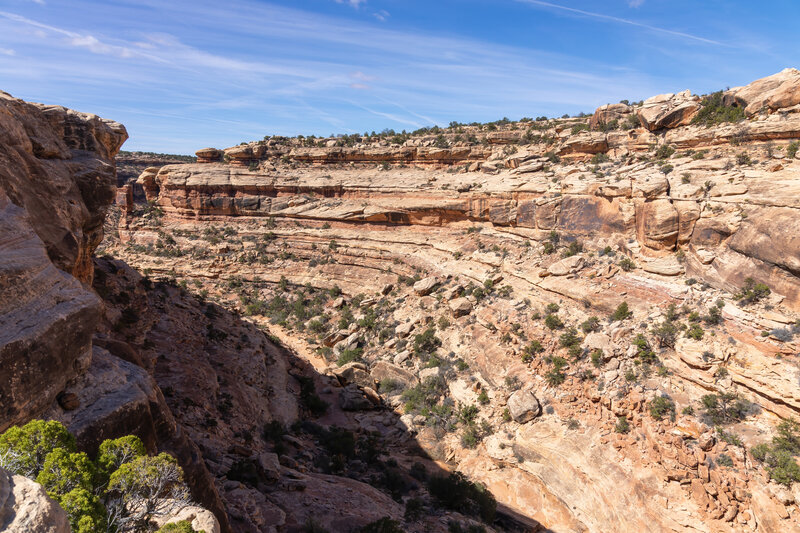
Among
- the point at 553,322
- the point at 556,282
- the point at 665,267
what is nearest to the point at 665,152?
the point at 665,267

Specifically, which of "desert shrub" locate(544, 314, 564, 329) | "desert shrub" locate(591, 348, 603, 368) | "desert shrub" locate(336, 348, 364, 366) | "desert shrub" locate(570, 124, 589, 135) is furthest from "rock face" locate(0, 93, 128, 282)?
"desert shrub" locate(570, 124, 589, 135)

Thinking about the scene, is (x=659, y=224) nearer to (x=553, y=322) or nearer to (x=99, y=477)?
(x=553, y=322)

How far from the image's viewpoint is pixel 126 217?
4178cm

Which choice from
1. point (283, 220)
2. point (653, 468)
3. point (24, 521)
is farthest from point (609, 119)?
point (24, 521)

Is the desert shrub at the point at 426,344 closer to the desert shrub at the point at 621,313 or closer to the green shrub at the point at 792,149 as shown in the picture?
the desert shrub at the point at 621,313

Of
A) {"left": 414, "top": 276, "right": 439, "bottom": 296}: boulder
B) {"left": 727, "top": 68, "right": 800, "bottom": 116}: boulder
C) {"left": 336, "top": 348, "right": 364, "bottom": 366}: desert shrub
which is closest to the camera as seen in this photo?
{"left": 727, "top": 68, "right": 800, "bottom": 116}: boulder

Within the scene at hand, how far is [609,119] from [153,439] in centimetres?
3600

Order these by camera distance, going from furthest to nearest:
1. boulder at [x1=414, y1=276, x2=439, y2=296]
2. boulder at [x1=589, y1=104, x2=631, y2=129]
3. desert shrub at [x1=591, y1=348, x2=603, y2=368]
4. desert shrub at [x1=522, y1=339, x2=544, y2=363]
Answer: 1. boulder at [x1=589, y1=104, x2=631, y2=129]
2. boulder at [x1=414, y1=276, x2=439, y2=296]
3. desert shrub at [x1=522, y1=339, x2=544, y2=363]
4. desert shrub at [x1=591, y1=348, x2=603, y2=368]

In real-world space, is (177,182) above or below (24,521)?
above

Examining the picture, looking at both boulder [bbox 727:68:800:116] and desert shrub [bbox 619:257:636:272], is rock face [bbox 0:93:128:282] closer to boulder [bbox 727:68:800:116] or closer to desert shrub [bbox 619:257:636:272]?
desert shrub [bbox 619:257:636:272]

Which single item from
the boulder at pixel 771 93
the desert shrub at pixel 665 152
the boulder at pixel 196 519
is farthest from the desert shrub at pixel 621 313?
the boulder at pixel 196 519

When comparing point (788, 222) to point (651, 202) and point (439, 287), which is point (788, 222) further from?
point (439, 287)

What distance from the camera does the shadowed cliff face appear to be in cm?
1494

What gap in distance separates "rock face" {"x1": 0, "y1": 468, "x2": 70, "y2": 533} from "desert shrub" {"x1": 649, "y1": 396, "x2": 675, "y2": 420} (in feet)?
58.3
